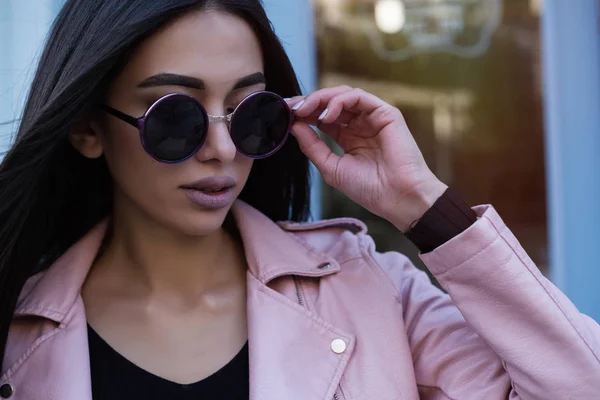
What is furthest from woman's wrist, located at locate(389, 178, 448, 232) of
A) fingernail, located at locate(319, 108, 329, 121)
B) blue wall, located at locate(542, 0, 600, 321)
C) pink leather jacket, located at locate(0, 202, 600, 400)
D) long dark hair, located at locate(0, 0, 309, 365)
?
blue wall, located at locate(542, 0, 600, 321)

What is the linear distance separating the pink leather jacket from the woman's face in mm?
262

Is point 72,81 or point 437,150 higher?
point 72,81

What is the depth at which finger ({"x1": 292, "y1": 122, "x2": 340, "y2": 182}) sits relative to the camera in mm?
2100

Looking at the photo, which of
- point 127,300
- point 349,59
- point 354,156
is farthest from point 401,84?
point 127,300

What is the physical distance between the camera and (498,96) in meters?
4.50

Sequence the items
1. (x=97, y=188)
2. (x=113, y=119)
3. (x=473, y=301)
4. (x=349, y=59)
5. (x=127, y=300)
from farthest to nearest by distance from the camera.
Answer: (x=349, y=59), (x=97, y=188), (x=127, y=300), (x=113, y=119), (x=473, y=301)

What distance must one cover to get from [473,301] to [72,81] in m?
1.06

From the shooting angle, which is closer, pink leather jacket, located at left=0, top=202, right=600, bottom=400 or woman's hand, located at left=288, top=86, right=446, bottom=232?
pink leather jacket, located at left=0, top=202, right=600, bottom=400

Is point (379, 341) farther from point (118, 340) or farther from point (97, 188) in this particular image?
point (97, 188)

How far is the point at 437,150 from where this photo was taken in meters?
4.52

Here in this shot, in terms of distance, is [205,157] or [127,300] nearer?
[205,157]

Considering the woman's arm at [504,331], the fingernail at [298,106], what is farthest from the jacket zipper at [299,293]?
the fingernail at [298,106]

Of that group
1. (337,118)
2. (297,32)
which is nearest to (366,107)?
(337,118)

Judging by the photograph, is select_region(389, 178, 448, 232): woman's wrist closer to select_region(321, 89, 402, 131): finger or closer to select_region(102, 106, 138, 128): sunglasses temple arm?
select_region(321, 89, 402, 131): finger
